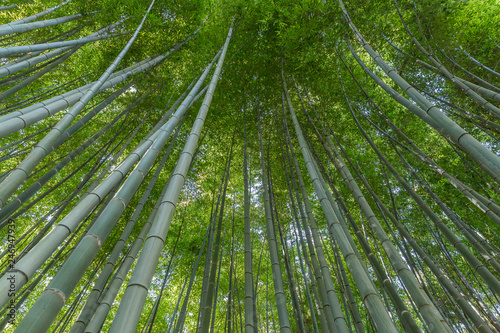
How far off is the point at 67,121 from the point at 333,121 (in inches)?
147

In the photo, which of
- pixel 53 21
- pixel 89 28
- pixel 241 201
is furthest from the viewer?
pixel 241 201

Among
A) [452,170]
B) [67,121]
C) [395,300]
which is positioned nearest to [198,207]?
[67,121]

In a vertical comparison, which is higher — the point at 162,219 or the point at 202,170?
the point at 202,170

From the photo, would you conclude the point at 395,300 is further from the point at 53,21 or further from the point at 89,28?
the point at 89,28

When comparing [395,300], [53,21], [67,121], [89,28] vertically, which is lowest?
[395,300]

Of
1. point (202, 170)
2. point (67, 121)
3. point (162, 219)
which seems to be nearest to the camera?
point (162, 219)

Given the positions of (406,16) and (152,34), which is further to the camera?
(152,34)

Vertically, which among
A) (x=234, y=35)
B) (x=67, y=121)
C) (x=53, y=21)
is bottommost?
(x=67, y=121)

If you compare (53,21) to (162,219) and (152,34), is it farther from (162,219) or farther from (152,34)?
(162,219)

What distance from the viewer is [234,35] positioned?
12.8 feet

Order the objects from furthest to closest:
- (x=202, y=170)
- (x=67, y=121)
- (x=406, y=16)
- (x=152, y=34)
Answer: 1. (x=202, y=170)
2. (x=152, y=34)
3. (x=406, y=16)
4. (x=67, y=121)

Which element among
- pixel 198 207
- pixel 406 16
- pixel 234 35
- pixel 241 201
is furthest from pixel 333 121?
pixel 198 207

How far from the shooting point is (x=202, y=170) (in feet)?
15.9

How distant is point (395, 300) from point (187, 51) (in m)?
4.27
